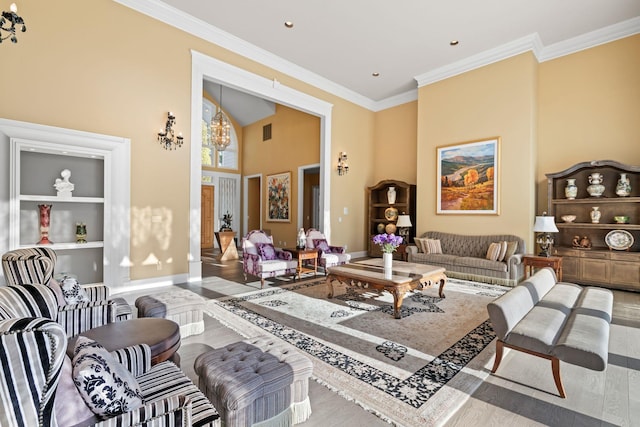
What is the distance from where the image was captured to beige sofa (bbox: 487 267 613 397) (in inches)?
80.5

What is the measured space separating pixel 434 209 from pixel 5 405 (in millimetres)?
7406

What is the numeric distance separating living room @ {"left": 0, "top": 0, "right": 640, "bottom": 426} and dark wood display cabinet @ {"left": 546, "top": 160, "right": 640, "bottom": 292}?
0.36 meters

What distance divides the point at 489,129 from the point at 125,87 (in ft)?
22.4

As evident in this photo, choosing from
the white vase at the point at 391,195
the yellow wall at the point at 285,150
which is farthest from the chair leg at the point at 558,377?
the yellow wall at the point at 285,150

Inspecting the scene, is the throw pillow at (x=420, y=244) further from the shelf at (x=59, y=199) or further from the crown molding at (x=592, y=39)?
the shelf at (x=59, y=199)

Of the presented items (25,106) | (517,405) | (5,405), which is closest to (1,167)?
(25,106)

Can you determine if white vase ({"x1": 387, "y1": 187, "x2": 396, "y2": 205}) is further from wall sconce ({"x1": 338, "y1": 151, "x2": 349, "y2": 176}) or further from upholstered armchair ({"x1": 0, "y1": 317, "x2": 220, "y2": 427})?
upholstered armchair ({"x1": 0, "y1": 317, "x2": 220, "y2": 427})

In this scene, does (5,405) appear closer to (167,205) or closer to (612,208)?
(167,205)

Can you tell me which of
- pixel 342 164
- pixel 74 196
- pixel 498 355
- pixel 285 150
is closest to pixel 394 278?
pixel 498 355

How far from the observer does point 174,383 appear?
5.16 feet

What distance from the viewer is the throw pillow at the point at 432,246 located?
21.8 feet

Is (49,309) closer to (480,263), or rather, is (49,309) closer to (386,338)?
(386,338)

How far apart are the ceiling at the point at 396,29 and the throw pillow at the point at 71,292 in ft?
15.0

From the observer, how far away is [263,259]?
574 cm
